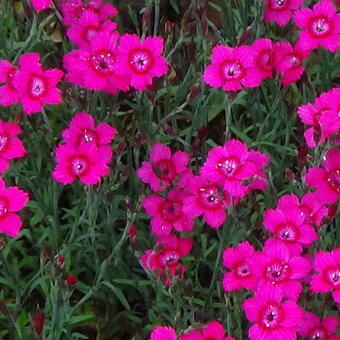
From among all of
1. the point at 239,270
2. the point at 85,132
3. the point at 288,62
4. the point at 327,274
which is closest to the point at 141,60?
the point at 85,132

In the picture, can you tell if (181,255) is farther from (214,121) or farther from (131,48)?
(214,121)

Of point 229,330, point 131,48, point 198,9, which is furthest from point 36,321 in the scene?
point 198,9

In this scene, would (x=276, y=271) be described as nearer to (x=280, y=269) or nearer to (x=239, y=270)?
(x=280, y=269)

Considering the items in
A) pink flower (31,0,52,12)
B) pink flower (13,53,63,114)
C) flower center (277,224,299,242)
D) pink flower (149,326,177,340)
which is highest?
pink flower (31,0,52,12)

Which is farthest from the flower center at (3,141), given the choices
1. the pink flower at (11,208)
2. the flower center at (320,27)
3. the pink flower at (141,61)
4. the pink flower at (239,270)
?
the flower center at (320,27)

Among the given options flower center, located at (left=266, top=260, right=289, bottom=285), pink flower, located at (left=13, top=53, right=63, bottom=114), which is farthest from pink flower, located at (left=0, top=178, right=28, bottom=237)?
flower center, located at (left=266, top=260, right=289, bottom=285)

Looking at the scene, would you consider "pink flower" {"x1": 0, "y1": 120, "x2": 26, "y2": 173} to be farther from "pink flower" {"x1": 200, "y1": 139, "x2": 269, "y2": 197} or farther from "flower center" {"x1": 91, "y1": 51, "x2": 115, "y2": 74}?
"pink flower" {"x1": 200, "y1": 139, "x2": 269, "y2": 197}
